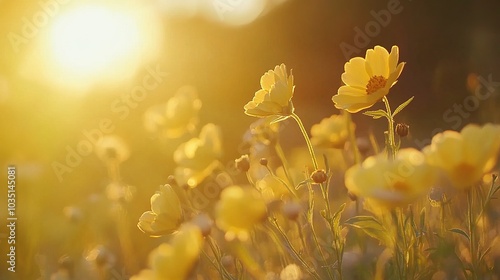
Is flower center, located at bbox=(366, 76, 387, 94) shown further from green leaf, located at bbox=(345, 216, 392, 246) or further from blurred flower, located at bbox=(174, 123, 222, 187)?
blurred flower, located at bbox=(174, 123, 222, 187)

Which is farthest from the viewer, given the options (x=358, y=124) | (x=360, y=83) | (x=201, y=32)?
(x=201, y=32)

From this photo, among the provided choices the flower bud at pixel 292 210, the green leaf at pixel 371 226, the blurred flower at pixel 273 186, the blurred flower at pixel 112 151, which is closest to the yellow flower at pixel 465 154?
the green leaf at pixel 371 226

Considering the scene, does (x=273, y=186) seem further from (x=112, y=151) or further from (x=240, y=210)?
(x=112, y=151)

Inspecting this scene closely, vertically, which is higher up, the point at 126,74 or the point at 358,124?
the point at 126,74

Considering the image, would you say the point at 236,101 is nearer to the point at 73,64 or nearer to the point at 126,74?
the point at 126,74

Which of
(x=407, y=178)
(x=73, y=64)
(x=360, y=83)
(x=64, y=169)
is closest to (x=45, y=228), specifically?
(x=64, y=169)

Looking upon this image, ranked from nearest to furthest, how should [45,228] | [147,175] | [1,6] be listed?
[45,228], [1,6], [147,175]
